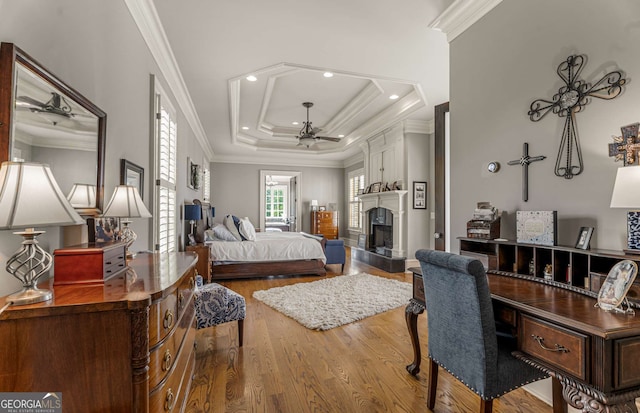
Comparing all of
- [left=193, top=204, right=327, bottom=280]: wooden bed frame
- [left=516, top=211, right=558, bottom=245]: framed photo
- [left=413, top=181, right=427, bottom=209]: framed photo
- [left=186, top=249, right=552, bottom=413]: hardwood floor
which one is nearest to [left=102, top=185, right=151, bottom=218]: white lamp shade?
[left=186, top=249, right=552, bottom=413]: hardwood floor

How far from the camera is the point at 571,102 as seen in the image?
1.83m

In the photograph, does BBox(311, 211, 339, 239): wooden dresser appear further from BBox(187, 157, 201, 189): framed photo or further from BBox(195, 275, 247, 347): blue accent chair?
BBox(195, 275, 247, 347): blue accent chair

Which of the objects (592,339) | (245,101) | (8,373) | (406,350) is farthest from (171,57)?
(592,339)

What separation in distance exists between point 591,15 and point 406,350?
2.62 meters

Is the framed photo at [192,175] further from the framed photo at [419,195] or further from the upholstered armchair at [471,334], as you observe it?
the upholstered armchair at [471,334]

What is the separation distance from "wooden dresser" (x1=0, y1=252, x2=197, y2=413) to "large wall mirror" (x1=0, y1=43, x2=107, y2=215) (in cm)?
54

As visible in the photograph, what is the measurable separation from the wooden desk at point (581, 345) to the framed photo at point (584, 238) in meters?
0.29

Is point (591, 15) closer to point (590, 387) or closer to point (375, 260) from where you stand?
point (590, 387)

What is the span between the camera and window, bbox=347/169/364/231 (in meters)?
8.77

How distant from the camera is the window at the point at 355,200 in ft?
28.8

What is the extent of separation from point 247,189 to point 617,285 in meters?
8.64

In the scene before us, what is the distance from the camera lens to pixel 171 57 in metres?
3.30

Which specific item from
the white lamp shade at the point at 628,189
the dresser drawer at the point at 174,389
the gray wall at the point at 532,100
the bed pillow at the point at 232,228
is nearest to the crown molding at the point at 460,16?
the gray wall at the point at 532,100

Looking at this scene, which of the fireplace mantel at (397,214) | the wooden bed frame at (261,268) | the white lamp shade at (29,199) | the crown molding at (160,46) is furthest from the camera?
the fireplace mantel at (397,214)
